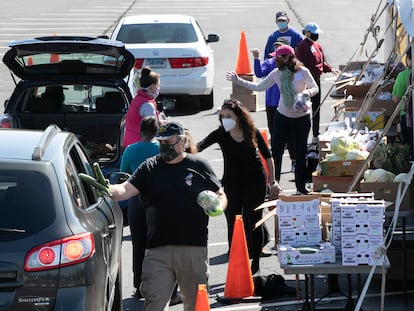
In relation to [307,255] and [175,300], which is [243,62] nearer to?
[175,300]

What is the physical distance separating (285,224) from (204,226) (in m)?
0.89

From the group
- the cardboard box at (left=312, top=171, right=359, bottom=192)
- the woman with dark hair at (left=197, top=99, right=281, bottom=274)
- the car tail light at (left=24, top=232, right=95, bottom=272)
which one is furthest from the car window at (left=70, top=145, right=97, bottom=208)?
the cardboard box at (left=312, top=171, right=359, bottom=192)

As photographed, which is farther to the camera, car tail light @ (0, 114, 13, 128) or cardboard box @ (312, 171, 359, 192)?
car tail light @ (0, 114, 13, 128)

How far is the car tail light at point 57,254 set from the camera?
609cm

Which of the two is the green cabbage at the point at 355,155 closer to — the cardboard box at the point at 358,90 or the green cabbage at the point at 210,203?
the cardboard box at the point at 358,90

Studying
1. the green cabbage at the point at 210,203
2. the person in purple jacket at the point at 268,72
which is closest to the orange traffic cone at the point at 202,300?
the green cabbage at the point at 210,203

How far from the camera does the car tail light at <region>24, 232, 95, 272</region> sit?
6090 millimetres

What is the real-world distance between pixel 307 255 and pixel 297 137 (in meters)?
4.78

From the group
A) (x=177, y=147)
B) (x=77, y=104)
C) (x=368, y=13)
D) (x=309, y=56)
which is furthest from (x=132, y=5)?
(x=177, y=147)

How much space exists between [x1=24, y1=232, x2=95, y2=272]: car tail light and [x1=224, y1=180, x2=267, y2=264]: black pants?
392cm

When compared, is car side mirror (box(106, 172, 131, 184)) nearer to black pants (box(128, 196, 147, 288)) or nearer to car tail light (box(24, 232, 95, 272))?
black pants (box(128, 196, 147, 288))

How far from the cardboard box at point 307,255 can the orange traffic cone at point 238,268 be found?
1.30 m

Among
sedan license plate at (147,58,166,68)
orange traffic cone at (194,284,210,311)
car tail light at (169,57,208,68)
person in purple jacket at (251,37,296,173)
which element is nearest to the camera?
orange traffic cone at (194,284,210,311)

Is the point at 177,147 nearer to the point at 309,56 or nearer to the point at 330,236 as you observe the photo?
the point at 330,236
